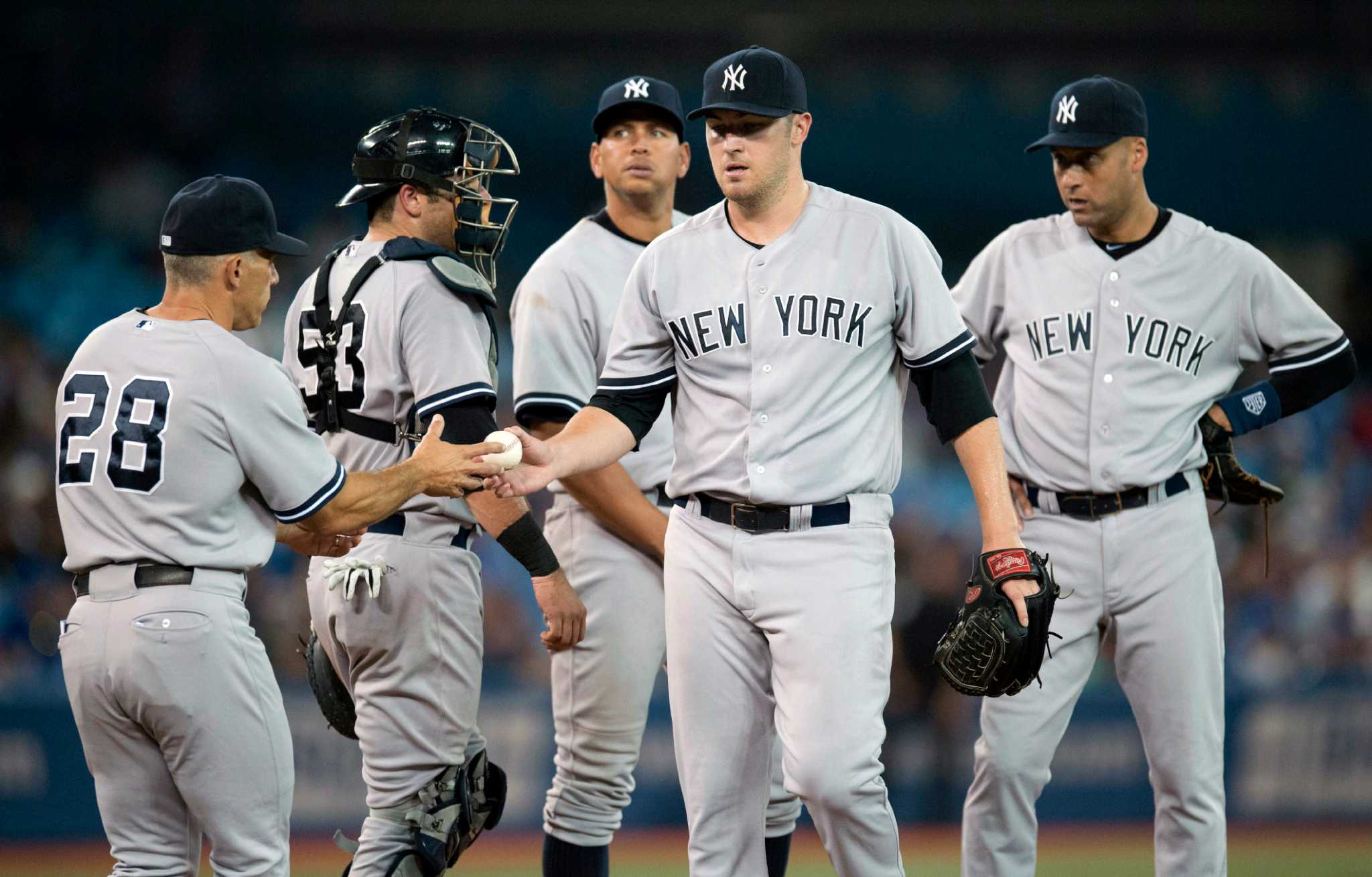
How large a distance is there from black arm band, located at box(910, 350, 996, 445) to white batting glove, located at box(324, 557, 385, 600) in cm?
159

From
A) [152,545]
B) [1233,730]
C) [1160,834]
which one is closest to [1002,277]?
[1160,834]

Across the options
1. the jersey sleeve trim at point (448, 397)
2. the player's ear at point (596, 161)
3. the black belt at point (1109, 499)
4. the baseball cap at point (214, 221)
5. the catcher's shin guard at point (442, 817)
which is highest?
the player's ear at point (596, 161)

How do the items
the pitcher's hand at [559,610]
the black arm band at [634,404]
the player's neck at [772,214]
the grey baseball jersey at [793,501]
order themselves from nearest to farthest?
1. the grey baseball jersey at [793,501]
2. the player's neck at [772,214]
3. the black arm band at [634,404]
4. the pitcher's hand at [559,610]

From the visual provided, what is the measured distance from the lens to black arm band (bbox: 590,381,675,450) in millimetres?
4016

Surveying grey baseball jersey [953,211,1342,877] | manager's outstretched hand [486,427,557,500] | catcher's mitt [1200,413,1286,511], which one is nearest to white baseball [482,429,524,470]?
manager's outstretched hand [486,427,557,500]

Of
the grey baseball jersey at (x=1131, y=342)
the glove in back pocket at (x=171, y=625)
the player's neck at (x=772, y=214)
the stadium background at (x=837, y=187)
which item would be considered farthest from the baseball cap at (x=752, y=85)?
the stadium background at (x=837, y=187)

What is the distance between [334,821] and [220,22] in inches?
308

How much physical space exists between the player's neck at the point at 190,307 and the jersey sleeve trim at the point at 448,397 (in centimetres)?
58

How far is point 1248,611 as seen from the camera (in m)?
10.8

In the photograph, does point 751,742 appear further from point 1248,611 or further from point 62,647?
point 1248,611

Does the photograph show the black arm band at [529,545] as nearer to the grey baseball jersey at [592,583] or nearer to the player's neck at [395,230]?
the grey baseball jersey at [592,583]

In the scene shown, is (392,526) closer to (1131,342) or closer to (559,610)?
(559,610)

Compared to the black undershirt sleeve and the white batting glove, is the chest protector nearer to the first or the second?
the white batting glove

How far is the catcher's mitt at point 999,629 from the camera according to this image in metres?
3.64
